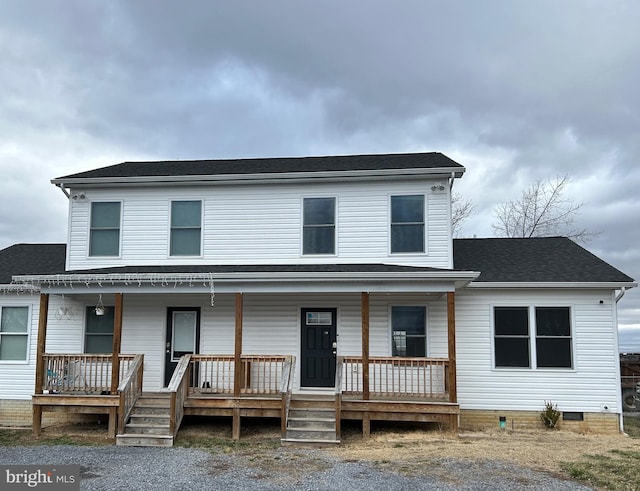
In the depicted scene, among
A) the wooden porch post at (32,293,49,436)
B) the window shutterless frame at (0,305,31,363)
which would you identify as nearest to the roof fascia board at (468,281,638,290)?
the wooden porch post at (32,293,49,436)

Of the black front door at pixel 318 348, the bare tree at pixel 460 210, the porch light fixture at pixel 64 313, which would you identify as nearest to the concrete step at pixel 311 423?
the black front door at pixel 318 348

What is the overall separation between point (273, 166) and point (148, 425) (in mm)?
6521

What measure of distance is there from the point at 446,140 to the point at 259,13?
12763mm

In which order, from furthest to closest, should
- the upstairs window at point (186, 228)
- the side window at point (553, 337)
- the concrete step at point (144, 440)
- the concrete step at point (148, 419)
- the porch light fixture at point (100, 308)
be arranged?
the upstairs window at point (186, 228) → the porch light fixture at point (100, 308) → the side window at point (553, 337) → the concrete step at point (148, 419) → the concrete step at point (144, 440)

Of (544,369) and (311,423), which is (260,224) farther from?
(544,369)

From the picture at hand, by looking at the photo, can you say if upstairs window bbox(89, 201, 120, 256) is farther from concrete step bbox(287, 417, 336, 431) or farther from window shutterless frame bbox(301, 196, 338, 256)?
concrete step bbox(287, 417, 336, 431)

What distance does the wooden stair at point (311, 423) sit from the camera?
902 cm

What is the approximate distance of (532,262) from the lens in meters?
11.7

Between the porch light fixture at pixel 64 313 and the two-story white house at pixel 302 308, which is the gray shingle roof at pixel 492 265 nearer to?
the two-story white house at pixel 302 308

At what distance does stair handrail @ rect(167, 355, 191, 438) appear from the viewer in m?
9.20

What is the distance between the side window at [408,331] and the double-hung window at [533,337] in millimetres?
1573

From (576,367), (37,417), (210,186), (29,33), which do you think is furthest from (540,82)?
(37,417)

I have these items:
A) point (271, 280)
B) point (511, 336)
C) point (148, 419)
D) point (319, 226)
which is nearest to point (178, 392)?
point (148, 419)

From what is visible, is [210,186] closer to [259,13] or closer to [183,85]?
[259,13]
